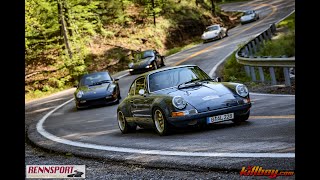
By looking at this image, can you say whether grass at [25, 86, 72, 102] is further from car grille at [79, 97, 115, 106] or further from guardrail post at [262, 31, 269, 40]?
guardrail post at [262, 31, 269, 40]

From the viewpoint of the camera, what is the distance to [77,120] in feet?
50.0

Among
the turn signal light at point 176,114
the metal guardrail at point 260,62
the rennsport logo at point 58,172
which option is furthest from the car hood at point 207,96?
the metal guardrail at point 260,62

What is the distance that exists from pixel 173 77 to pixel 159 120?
110 centimetres

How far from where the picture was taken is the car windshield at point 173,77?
993cm

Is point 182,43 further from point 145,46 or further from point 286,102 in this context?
point 286,102

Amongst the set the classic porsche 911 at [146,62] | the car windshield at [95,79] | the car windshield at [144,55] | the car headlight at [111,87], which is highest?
the car windshield at [95,79]

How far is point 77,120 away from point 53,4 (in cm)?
1809

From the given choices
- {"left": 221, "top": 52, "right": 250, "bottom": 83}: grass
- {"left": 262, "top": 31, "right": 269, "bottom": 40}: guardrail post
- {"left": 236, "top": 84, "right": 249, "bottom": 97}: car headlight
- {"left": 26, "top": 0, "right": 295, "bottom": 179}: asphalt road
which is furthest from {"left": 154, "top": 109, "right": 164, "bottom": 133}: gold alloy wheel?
{"left": 262, "top": 31, "right": 269, "bottom": 40}: guardrail post

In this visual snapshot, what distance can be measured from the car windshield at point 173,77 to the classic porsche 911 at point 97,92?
8.57 m

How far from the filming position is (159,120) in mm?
9359

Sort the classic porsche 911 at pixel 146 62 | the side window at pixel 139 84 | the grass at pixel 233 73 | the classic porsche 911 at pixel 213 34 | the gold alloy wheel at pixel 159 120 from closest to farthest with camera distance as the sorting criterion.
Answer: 1. the gold alloy wheel at pixel 159 120
2. the side window at pixel 139 84
3. the grass at pixel 233 73
4. the classic porsche 911 at pixel 146 62
5. the classic porsche 911 at pixel 213 34

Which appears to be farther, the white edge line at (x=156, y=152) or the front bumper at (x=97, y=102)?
the front bumper at (x=97, y=102)

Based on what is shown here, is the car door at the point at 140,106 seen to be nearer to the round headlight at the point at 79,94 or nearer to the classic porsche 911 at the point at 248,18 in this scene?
the round headlight at the point at 79,94
